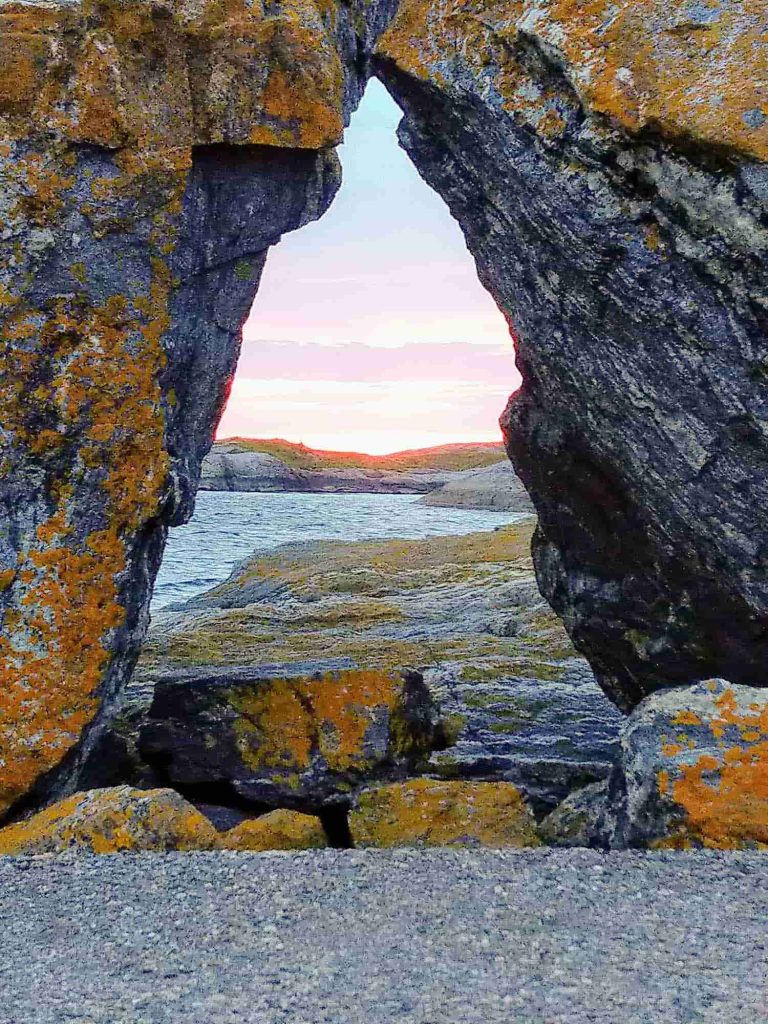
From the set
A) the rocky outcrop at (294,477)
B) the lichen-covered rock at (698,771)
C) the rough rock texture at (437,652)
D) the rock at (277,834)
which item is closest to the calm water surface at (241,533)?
the rough rock texture at (437,652)

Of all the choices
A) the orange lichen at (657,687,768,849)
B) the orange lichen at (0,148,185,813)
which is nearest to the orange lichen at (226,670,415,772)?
the orange lichen at (0,148,185,813)

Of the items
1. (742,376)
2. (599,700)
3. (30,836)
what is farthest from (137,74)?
(599,700)

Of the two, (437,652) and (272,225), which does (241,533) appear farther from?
(272,225)

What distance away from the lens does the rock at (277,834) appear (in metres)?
7.28

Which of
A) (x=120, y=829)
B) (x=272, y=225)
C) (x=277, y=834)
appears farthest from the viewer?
(x=272, y=225)

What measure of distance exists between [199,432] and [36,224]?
3.34 m

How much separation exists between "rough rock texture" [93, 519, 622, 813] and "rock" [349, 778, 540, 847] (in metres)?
2.07

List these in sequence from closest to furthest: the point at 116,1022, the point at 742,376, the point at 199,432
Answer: the point at 116,1022, the point at 742,376, the point at 199,432

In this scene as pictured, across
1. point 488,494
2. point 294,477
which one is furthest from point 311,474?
point 488,494

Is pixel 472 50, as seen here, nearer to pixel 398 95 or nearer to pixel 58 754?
pixel 398 95

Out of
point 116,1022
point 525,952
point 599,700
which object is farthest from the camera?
point 599,700

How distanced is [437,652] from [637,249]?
31.7 ft

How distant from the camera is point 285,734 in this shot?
33.8 feet

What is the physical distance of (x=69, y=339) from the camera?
9.18m
